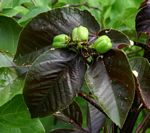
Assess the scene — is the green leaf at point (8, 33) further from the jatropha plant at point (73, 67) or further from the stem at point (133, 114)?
the stem at point (133, 114)

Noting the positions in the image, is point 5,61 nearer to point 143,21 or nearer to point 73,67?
point 73,67

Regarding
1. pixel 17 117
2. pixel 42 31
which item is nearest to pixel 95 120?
pixel 17 117

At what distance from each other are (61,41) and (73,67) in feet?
0.13

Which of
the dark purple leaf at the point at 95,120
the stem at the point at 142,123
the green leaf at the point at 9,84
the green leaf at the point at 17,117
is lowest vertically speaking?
the dark purple leaf at the point at 95,120

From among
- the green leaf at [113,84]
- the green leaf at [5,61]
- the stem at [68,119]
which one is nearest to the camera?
the green leaf at [113,84]

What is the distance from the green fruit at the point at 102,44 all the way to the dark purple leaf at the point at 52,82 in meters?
0.03

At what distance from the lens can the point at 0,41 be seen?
0.79 metres

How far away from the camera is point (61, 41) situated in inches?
23.6

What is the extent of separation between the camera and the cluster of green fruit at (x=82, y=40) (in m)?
0.59

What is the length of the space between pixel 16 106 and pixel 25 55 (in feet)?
0.42

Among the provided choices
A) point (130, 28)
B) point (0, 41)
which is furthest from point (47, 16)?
point (130, 28)

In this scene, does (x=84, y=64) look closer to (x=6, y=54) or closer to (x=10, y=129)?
(x=6, y=54)

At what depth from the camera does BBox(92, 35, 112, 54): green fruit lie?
592 mm

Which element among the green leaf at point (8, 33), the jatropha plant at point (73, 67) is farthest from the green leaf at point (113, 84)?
the green leaf at point (8, 33)
